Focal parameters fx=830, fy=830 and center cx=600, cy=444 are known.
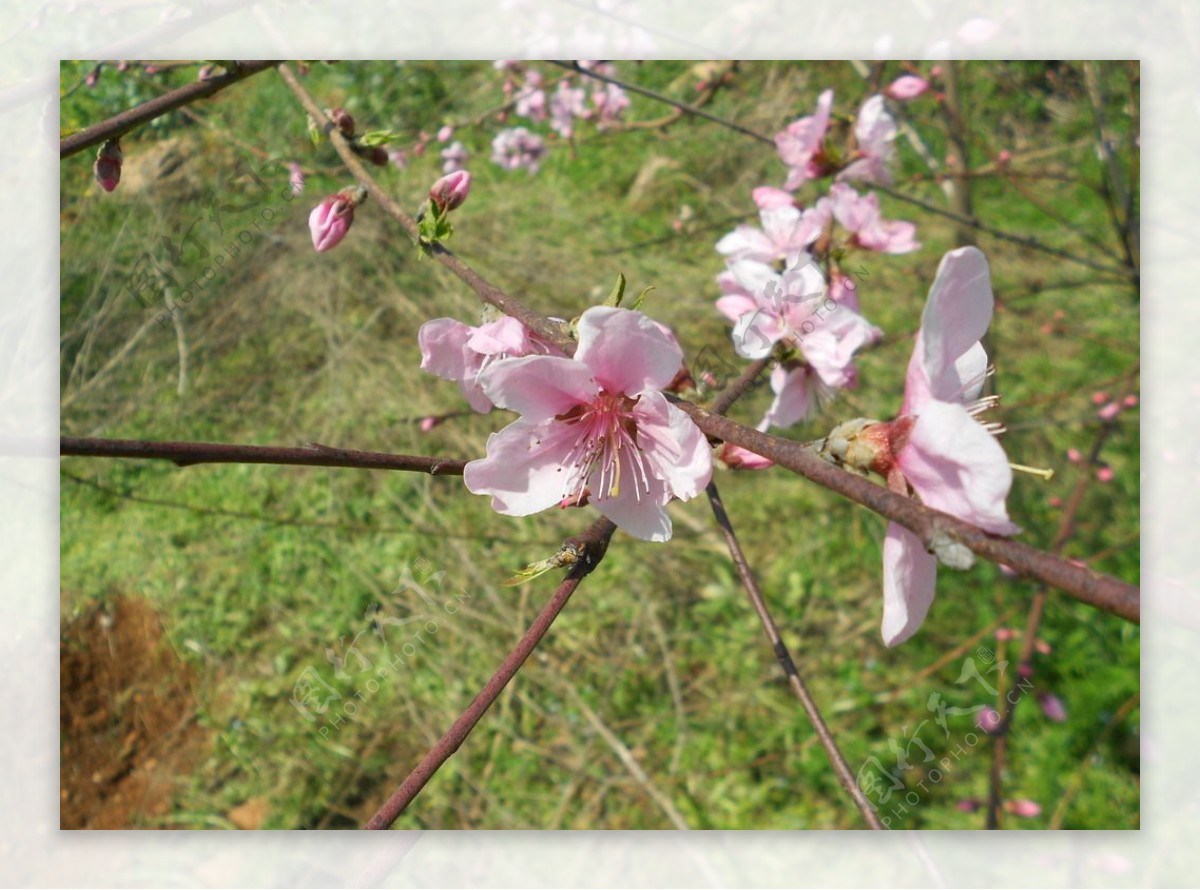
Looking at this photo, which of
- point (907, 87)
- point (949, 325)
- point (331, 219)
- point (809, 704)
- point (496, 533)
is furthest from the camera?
point (496, 533)

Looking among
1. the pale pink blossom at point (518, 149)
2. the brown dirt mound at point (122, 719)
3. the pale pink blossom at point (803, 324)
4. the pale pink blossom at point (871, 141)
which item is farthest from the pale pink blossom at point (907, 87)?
the brown dirt mound at point (122, 719)

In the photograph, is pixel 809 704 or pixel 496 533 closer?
pixel 809 704

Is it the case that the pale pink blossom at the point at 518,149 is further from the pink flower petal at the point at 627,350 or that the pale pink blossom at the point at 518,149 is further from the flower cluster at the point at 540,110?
the pink flower petal at the point at 627,350

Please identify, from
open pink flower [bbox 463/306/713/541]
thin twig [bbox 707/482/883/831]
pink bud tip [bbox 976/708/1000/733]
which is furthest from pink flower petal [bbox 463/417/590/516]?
pink bud tip [bbox 976/708/1000/733]

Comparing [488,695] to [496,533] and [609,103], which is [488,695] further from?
[609,103]

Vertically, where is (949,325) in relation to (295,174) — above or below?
above

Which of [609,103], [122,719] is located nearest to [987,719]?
[122,719]

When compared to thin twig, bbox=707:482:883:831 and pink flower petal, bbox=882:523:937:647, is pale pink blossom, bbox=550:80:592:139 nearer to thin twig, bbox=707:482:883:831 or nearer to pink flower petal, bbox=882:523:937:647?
thin twig, bbox=707:482:883:831
